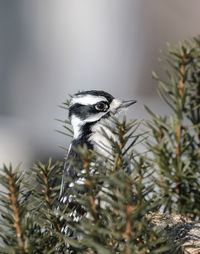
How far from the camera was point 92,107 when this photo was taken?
232 cm

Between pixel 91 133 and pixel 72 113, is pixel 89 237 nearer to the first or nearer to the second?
pixel 91 133

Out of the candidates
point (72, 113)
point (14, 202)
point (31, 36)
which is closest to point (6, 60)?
point (31, 36)

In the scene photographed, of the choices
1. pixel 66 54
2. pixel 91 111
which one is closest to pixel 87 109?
pixel 91 111

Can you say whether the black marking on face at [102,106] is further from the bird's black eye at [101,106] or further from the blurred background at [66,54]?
the blurred background at [66,54]

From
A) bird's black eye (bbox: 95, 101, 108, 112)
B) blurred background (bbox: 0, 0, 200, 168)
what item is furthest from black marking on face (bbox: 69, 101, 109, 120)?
blurred background (bbox: 0, 0, 200, 168)

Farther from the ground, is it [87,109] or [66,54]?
[66,54]

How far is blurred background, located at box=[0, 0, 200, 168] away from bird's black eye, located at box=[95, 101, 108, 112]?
373 centimetres

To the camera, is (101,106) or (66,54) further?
(66,54)

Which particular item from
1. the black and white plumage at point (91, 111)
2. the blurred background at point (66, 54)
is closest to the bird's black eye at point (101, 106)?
the black and white plumage at point (91, 111)

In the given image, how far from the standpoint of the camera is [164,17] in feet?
19.5

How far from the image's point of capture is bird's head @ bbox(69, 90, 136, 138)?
7.32 ft

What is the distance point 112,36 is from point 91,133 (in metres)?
4.25

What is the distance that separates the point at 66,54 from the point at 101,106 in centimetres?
425

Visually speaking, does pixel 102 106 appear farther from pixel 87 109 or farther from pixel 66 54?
pixel 66 54
